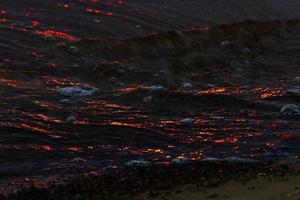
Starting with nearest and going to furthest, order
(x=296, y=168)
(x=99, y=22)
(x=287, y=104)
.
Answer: (x=296, y=168), (x=287, y=104), (x=99, y=22)

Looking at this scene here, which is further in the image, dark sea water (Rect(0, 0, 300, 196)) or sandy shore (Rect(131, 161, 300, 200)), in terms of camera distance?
dark sea water (Rect(0, 0, 300, 196))

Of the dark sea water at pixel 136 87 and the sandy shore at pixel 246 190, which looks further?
the dark sea water at pixel 136 87

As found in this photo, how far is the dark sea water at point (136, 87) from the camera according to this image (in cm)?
952

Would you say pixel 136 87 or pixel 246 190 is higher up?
pixel 136 87

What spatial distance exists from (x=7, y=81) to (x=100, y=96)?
228 cm

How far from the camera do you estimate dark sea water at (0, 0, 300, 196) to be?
952 centimetres

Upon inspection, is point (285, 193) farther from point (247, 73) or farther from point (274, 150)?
point (247, 73)

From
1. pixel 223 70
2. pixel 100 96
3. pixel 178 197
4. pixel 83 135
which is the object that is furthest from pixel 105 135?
pixel 223 70

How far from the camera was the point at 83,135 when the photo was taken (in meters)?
10.2

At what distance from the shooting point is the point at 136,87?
1345 centimetres

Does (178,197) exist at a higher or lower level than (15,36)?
lower

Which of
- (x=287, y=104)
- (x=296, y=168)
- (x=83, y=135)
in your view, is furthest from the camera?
(x=287, y=104)

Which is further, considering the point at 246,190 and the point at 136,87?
the point at 136,87

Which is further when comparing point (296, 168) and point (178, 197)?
point (296, 168)
